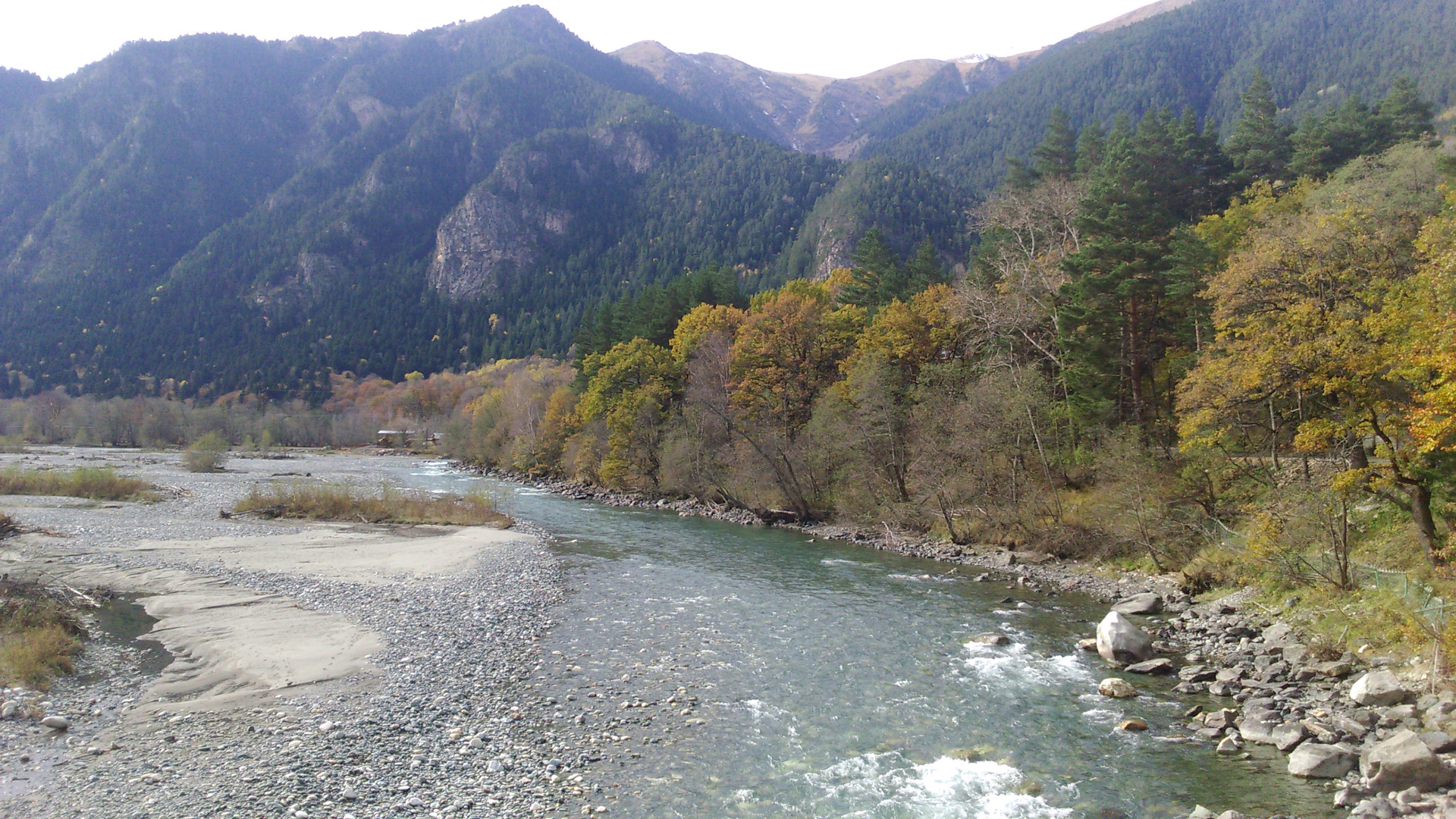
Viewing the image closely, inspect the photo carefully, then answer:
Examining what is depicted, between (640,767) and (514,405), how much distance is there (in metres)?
73.0

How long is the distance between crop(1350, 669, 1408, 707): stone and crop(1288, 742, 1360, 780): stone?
2198mm

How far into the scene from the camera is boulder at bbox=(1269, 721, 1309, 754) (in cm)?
1248

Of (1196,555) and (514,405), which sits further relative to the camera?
(514,405)

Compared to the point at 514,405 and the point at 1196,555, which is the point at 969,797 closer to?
the point at 1196,555

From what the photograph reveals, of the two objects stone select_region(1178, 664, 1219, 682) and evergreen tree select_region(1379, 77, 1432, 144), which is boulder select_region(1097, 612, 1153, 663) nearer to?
stone select_region(1178, 664, 1219, 682)

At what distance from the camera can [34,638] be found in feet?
51.2

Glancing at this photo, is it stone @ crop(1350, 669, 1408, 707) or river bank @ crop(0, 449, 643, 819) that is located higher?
river bank @ crop(0, 449, 643, 819)

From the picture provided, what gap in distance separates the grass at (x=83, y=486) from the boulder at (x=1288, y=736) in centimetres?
6086

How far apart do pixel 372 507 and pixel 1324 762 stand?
147ft

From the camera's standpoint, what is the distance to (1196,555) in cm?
2516

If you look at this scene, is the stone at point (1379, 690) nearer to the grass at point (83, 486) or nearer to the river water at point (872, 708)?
the river water at point (872, 708)

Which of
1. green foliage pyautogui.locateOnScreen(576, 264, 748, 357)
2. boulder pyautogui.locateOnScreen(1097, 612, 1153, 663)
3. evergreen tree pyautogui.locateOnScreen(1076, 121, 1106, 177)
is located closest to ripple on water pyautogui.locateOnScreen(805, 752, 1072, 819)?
boulder pyautogui.locateOnScreen(1097, 612, 1153, 663)

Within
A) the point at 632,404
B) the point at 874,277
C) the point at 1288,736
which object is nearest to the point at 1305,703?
the point at 1288,736

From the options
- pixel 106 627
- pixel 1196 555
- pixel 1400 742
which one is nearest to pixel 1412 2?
pixel 1196 555
